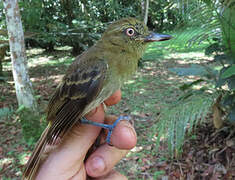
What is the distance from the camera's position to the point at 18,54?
398 centimetres

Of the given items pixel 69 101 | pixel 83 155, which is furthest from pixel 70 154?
pixel 69 101

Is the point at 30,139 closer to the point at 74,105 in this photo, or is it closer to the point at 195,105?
the point at 74,105

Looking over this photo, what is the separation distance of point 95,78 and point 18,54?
258 cm

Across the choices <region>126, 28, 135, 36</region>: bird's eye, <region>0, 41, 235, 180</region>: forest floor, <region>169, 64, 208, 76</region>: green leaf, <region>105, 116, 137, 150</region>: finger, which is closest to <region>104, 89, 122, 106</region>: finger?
<region>105, 116, 137, 150</region>: finger

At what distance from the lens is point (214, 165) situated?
3068 millimetres

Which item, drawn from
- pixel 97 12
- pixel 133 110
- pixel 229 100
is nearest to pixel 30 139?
pixel 133 110

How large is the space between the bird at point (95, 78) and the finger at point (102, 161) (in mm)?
130

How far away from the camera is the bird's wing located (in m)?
1.91

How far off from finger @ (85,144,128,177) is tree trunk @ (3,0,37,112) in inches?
102

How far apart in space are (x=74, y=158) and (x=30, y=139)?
248cm

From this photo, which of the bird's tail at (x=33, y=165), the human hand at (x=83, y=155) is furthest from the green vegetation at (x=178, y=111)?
the bird's tail at (x=33, y=165)

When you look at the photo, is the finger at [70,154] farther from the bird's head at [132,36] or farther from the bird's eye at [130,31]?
the bird's eye at [130,31]

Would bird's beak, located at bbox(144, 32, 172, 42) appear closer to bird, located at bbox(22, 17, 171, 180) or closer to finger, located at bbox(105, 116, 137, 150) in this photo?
bird, located at bbox(22, 17, 171, 180)

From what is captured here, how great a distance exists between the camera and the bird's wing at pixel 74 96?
1910 mm
